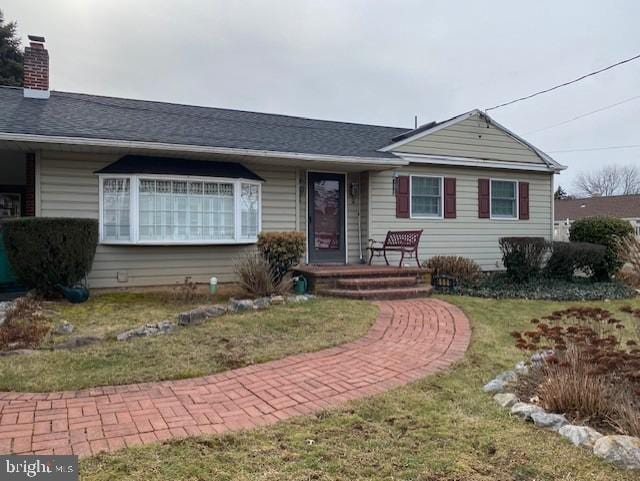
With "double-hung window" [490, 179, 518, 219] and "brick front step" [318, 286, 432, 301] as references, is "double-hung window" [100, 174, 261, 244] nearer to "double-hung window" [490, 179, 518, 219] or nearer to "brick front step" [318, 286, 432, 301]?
"brick front step" [318, 286, 432, 301]

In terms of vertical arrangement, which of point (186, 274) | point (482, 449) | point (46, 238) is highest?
point (46, 238)

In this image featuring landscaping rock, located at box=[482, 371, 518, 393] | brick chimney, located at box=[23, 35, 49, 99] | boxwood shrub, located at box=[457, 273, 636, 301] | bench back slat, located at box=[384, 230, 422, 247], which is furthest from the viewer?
brick chimney, located at box=[23, 35, 49, 99]

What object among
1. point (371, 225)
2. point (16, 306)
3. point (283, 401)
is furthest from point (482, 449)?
point (371, 225)

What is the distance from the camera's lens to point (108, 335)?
16.3ft

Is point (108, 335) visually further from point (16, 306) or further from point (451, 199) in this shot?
point (451, 199)

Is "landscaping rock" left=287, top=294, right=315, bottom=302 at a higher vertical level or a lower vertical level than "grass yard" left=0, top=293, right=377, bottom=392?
higher

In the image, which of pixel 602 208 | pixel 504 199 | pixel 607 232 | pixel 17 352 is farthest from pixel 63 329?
pixel 602 208

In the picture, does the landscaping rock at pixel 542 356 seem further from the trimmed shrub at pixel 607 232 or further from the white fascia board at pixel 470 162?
the trimmed shrub at pixel 607 232

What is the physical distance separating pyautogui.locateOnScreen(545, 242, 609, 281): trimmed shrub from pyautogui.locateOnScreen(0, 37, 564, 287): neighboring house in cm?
145

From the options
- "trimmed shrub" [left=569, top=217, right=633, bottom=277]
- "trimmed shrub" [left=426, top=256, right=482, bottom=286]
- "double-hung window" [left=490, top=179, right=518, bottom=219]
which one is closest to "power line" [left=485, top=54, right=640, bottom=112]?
"double-hung window" [left=490, top=179, right=518, bottom=219]

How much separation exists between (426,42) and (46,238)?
10.8 metres

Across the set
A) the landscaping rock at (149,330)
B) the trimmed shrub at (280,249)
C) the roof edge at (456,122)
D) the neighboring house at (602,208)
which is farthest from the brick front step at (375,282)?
the neighboring house at (602,208)

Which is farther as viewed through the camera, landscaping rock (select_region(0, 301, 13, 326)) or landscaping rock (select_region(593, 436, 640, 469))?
landscaping rock (select_region(0, 301, 13, 326))

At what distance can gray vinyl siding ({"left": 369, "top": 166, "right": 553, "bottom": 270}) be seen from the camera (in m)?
10.0
